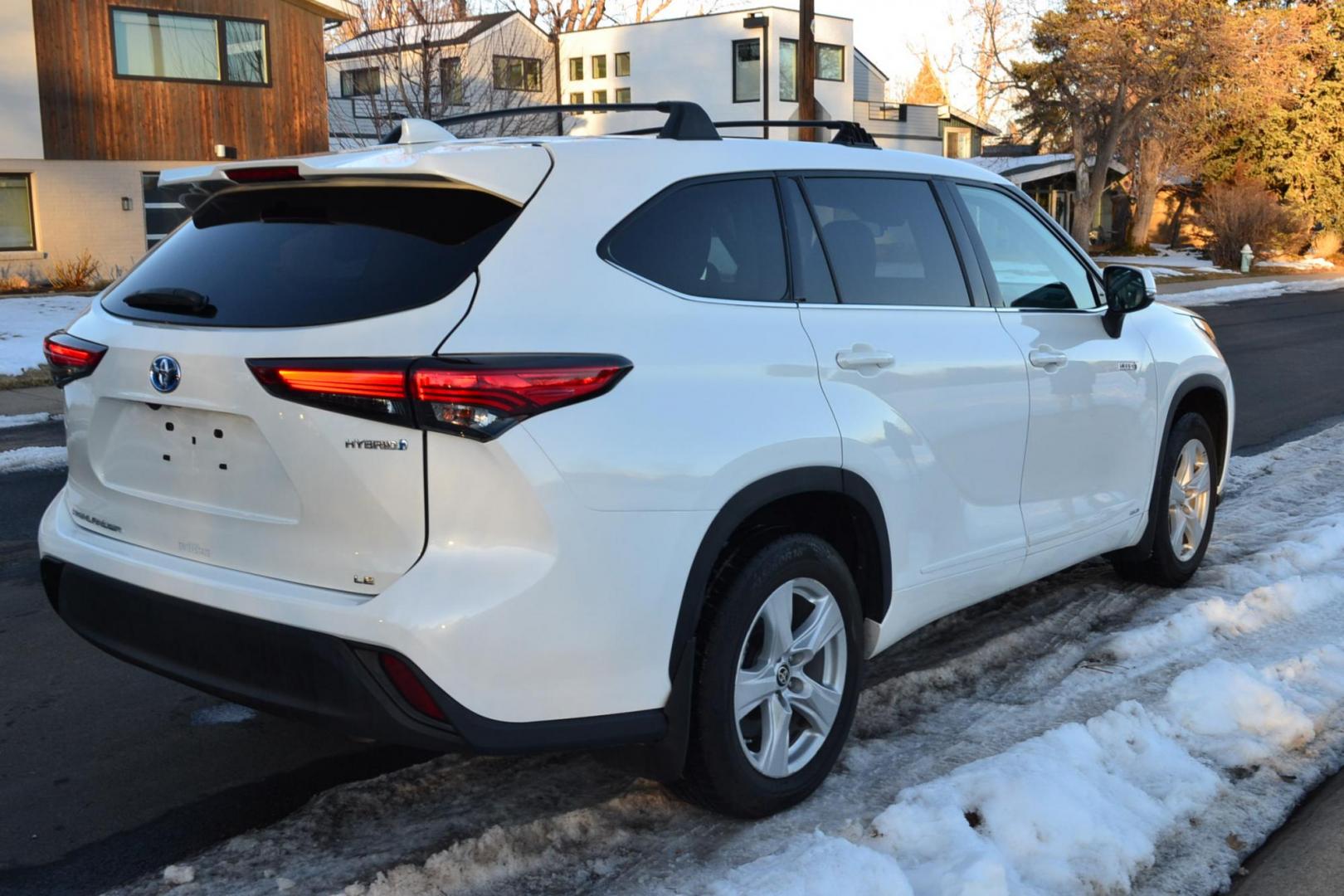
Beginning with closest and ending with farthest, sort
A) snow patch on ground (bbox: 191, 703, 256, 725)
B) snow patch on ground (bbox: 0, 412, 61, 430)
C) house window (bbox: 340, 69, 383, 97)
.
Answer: snow patch on ground (bbox: 191, 703, 256, 725)
snow patch on ground (bbox: 0, 412, 61, 430)
house window (bbox: 340, 69, 383, 97)

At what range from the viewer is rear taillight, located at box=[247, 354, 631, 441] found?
2838 millimetres

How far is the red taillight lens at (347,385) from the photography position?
2855 mm

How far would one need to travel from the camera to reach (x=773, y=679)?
3510 millimetres

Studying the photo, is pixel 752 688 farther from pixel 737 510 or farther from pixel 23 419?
pixel 23 419

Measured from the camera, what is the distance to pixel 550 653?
2.96 metres

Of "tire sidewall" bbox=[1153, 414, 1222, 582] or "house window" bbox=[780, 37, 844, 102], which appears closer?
"tire sidewall" bbox=[1153, 414, 1222, 582]

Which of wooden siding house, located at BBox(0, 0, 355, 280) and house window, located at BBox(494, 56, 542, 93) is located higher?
house window, located at BBox(494, 56, 542, 93)

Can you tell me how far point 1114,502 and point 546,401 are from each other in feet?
9.70

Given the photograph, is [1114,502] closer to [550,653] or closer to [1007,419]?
[1007,419]

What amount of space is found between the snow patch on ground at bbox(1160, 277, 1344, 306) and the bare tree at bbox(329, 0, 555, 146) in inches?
544

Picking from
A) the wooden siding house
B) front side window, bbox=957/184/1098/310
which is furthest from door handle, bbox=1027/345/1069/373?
the wooden siding house

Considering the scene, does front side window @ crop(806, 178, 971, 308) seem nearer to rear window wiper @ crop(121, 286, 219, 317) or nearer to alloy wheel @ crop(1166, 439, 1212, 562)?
rear window wiper @ crop(121, 286, 219, 317)

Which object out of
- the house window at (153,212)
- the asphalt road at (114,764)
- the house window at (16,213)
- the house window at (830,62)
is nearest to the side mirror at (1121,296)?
the asphalt road at (114,764)

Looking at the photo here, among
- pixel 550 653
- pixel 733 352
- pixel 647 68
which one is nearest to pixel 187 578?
pixel 550 653
